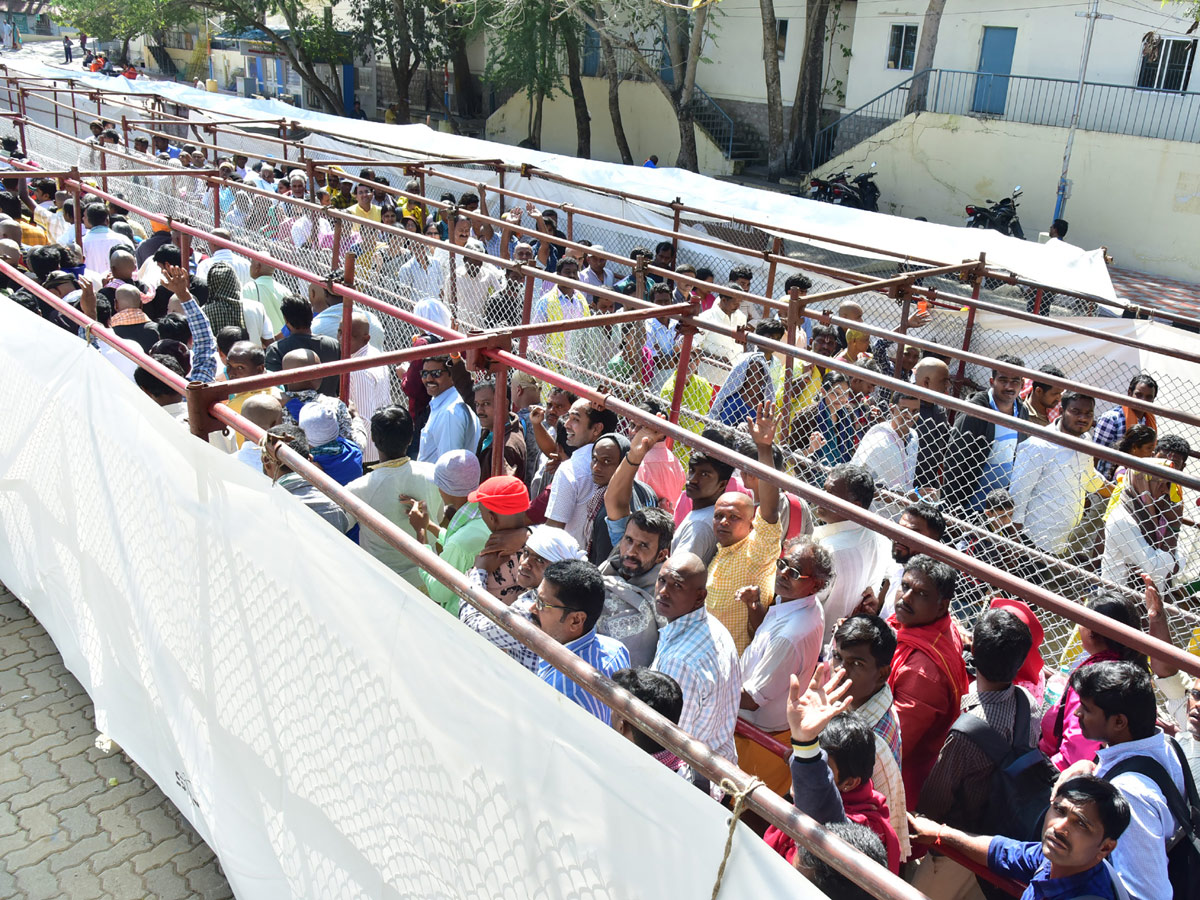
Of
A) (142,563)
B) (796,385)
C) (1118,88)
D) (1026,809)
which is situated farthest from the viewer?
(1118,88)

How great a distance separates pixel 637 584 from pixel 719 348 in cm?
456

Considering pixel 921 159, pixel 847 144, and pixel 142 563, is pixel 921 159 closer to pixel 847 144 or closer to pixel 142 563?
pixel 847 144

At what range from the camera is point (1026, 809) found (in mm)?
2836

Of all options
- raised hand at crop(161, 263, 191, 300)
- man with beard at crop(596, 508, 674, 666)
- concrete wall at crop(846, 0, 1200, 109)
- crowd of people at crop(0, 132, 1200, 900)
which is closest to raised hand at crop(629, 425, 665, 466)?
crowd of people at crop(0, 132, 1200, 900)

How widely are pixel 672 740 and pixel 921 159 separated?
19992 mm

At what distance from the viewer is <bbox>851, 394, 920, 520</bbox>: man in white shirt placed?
208 inches

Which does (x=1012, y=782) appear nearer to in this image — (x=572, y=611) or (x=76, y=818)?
(x=572, y=611)

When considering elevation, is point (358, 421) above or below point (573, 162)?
below

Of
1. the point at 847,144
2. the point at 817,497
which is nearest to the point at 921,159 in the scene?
the point at 847,144

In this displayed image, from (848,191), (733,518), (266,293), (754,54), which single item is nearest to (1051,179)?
(848,191)

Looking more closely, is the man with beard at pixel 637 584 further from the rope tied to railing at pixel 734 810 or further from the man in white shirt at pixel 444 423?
the rope tied to railing at pixel 734 810

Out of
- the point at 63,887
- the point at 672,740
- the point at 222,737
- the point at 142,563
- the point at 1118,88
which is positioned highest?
the point at 1118,88

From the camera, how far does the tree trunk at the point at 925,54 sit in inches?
714

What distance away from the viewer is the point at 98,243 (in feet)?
27.0
